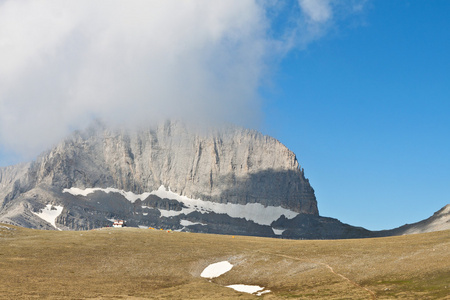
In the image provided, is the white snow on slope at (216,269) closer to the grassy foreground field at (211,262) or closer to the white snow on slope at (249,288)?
the grassy foreground field at (211,262)

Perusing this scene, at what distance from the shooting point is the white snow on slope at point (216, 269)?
89463 mm

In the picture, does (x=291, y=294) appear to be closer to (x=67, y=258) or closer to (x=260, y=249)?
(x=260, y=249)

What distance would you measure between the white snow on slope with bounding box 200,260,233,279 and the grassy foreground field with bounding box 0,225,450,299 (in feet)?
4.04

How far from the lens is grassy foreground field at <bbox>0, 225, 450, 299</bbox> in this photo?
231ft

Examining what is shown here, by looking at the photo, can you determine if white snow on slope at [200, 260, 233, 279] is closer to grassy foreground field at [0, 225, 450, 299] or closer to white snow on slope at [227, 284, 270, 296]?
grassy foreground field at [0, 225, 450, 299]

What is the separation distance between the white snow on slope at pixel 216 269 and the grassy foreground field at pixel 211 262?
123 centimetres

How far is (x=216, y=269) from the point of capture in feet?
304

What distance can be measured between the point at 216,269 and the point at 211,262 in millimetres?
5162

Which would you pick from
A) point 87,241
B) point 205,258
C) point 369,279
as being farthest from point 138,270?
point 369,279

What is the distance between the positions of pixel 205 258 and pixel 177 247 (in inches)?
521

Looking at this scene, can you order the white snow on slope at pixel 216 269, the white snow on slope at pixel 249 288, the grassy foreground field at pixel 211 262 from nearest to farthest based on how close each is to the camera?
the grassy foreground field at pixel 211 262 < the white snow on slope at pixel 249 288 < the white snow on slope at pixel 216 269

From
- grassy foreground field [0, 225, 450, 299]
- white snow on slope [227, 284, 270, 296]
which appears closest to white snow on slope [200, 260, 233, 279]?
grassy foreground field [0, 225, 450, 299]

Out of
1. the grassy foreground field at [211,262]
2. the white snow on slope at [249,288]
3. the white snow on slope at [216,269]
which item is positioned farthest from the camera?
the white snow on slope at [216,269]

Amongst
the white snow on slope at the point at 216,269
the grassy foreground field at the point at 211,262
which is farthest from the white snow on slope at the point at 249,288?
the white snow on slope at the point at 216,269
